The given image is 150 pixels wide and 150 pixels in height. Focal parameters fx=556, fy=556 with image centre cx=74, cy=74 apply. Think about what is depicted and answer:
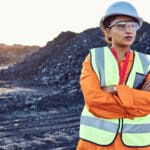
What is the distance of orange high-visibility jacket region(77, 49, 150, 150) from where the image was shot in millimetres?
3104

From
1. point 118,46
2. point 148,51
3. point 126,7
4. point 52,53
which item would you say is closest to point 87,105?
point 118,46

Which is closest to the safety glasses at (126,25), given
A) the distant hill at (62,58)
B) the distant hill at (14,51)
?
the distant hill at (62,58)

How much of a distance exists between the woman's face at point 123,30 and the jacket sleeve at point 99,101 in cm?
23

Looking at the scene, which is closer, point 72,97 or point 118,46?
point 118,46

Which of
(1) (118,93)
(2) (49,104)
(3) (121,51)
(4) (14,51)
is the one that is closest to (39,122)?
(2) (49,104)

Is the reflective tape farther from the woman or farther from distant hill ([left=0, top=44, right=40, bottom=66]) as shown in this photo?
distant hill ([left=0, top=44, right=40, bottom=66])

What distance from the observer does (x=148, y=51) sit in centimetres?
2298

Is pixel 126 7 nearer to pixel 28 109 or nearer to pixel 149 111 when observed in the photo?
pixel 149 111

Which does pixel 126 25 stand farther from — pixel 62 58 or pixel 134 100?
pixel 62 58

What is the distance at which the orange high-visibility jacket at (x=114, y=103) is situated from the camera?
310 cm

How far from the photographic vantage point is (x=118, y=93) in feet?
10.2

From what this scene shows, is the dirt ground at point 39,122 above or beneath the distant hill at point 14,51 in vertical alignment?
above

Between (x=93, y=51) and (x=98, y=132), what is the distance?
1.56 feet

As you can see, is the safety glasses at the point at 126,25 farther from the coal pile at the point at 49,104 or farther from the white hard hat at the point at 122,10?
the coal pile at the point at 49,104
